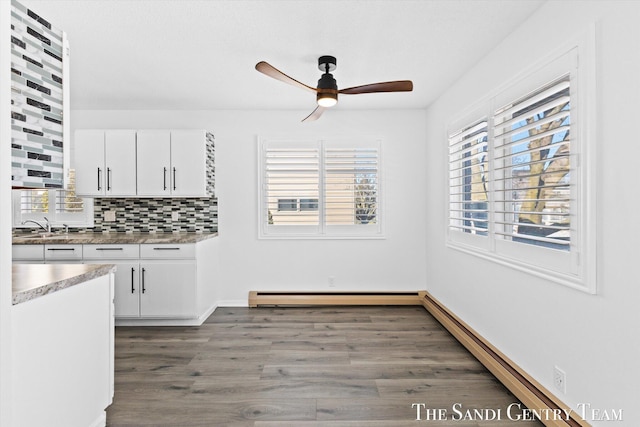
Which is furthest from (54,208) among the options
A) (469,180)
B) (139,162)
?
(469,180)

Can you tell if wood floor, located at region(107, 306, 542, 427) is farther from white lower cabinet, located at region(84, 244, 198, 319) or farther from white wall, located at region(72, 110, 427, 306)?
white wall, located at region(72, 110, 427, 306)

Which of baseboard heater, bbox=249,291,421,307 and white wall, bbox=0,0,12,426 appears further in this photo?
baseboard heater, bbox=249,291,421,307

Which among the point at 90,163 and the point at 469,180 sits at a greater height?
the point at 90,163

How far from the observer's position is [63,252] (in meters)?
3.61

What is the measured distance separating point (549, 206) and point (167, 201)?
3.90m

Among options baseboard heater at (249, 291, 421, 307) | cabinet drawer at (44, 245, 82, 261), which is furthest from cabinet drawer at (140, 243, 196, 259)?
baseboard heater at (249, 291, 421, 307)

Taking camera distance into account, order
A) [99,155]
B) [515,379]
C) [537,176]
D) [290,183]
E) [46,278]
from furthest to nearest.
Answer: [290,183] → [99,155] → [515,379] → [537,176] → [46,278]

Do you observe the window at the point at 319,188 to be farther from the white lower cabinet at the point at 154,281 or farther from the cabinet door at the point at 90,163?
the cabinet door at the point at 90,163

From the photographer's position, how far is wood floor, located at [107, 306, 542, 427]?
2.11 metres

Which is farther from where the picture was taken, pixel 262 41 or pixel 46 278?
pixel 262 41

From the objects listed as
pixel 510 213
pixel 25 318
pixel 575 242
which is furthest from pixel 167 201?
pixel 575 242

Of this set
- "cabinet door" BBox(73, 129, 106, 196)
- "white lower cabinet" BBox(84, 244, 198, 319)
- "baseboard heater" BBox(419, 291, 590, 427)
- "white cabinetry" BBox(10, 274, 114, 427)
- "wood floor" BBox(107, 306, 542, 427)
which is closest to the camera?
"white cabinetry" BBox(10, 274, 114, 427)

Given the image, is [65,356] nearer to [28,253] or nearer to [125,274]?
[125,274]

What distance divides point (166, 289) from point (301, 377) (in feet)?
6.13
